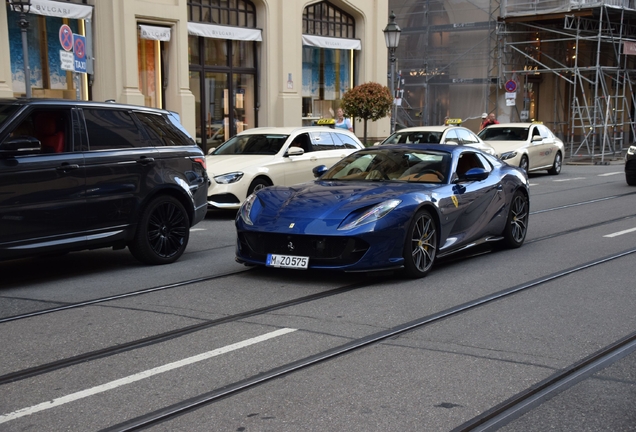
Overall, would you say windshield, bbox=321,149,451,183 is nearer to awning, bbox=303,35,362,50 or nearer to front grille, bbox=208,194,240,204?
front grille, bbox=208,194,240,204

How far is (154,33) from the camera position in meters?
22.7

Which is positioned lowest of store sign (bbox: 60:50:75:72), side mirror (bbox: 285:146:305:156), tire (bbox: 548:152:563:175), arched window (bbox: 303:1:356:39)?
tire (bbox: 548:152:563:175)

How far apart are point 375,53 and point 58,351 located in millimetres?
25971

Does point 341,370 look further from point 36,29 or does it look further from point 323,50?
point 323,50

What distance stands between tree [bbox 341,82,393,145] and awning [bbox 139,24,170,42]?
19.1 ft

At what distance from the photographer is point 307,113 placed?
2872 centimetres

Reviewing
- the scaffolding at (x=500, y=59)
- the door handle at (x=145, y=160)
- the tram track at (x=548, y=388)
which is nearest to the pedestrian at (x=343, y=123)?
the scaffolding at (x=500, y=59)

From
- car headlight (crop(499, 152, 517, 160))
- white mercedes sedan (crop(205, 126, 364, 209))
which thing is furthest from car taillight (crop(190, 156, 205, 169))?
car headlight (crop(499, 152, 517, 160))

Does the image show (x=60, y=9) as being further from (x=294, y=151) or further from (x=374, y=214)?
(x=374, y=214)

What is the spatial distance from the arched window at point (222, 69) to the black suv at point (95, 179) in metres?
14.8

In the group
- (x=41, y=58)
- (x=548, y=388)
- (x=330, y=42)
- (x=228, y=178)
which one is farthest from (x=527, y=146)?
(x=548, y=388)

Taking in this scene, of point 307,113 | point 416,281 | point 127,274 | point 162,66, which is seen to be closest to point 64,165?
point 127,274

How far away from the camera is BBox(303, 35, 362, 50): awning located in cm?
2806

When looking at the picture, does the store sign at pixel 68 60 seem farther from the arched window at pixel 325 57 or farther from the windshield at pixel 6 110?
the arched window at pixel 325 57
